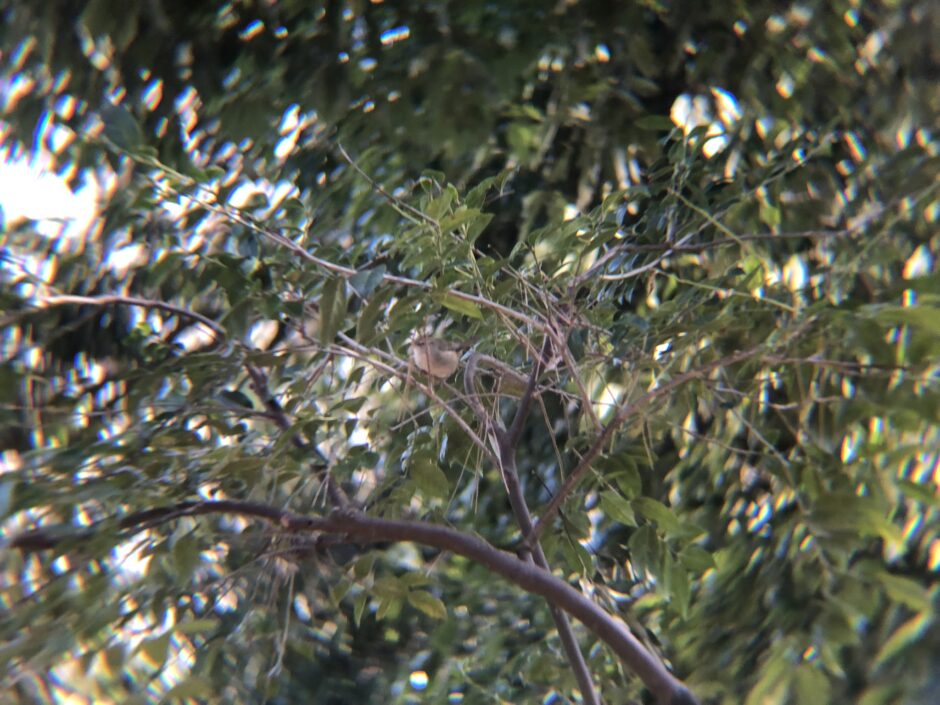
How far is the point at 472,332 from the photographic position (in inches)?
33.9

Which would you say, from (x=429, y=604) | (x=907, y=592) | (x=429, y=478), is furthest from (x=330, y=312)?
(x=907, y=592)

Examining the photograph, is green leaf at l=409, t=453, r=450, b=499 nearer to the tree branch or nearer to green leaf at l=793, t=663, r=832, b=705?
the tree branch

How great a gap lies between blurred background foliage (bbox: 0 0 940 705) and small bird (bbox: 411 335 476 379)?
25mm

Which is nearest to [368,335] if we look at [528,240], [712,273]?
[528,240]

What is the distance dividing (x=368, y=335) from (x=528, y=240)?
0.16 meters

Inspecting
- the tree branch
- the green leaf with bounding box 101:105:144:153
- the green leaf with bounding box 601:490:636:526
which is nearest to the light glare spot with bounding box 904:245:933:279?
the tree branch

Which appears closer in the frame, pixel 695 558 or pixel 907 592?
pixel 907 592

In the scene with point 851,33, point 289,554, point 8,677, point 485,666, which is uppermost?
point 851,33

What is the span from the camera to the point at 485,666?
3.56 feet

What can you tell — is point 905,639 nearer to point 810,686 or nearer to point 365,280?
point 810,686

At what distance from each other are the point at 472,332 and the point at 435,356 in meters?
0.05

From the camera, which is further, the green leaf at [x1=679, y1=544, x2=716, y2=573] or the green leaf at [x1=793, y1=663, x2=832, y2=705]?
the green leaf at [x1=679, y1=544, x2=716, y2=573]

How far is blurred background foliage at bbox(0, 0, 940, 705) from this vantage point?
0.68 m

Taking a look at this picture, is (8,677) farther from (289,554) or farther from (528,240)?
(528,240)
